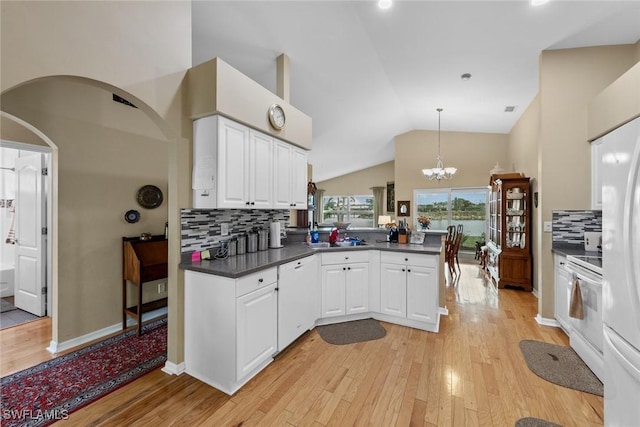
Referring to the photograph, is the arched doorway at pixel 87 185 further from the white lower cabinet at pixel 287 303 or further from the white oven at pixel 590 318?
the white oven at pixel 590 318

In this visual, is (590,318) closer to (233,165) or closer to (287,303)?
(287,303)

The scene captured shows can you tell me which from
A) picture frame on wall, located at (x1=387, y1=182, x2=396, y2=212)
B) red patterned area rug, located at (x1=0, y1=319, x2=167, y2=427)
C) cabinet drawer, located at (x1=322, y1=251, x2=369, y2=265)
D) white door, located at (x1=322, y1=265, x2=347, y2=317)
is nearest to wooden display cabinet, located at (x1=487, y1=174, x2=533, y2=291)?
cabinet drawer, located at (x1=322, y1=251, x2=369, y2=265)

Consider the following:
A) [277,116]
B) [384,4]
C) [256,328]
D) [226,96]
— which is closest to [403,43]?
[384,4]

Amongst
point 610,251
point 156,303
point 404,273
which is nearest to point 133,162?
point 156,303

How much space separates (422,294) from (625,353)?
180 cm

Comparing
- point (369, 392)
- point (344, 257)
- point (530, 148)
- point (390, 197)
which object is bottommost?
point (369, 392)

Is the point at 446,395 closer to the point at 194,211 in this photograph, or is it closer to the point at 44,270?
the point at 194,211

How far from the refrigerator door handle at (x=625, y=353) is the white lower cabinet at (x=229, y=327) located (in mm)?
2114

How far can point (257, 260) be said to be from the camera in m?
2.43

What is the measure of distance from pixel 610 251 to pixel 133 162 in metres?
4.15

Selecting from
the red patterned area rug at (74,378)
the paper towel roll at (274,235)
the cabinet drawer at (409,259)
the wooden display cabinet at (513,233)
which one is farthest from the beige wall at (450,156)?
the red patterned area rug at (74,378)

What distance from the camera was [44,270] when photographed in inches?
136

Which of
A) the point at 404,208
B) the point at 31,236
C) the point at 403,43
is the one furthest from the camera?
the point at 404,208

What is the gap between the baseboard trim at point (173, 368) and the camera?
2.26 m
